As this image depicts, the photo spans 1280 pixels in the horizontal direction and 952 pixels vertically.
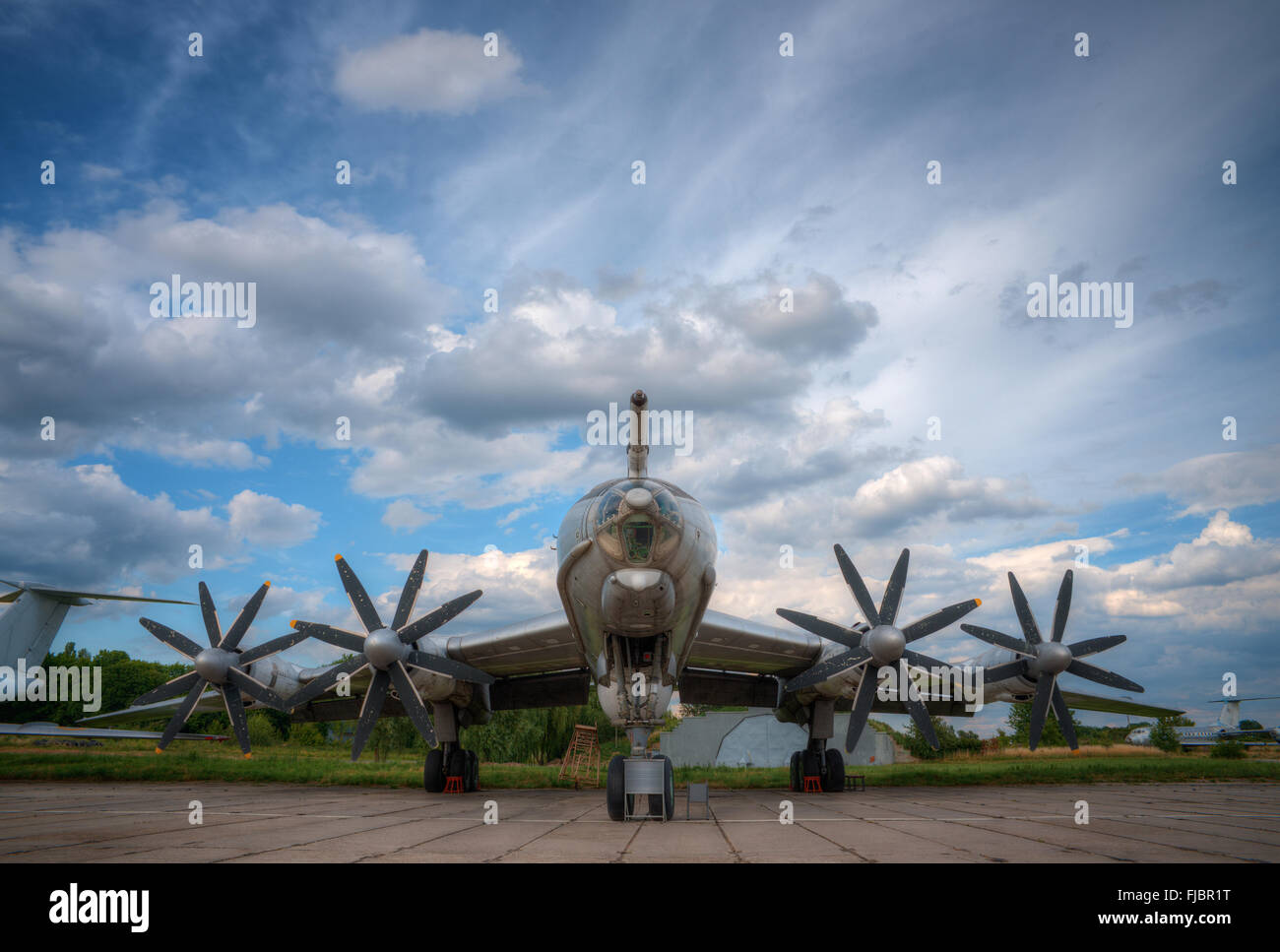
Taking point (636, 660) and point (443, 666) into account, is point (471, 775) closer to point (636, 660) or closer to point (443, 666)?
point (443, 666)

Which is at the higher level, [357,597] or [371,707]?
[357,597]

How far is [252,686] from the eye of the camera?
15.7 m

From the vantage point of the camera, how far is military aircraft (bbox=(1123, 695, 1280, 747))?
139 feet

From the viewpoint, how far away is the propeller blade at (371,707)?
1357cm

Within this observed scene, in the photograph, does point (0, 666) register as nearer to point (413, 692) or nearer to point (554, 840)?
point (413, 692)

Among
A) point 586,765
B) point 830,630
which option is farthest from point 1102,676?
point 586,765

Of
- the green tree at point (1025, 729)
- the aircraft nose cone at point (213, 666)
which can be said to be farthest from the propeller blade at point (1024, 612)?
the green tree at point (1025, 729)

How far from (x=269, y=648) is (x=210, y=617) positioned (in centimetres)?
152

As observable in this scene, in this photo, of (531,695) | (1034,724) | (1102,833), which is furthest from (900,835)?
(531,695)

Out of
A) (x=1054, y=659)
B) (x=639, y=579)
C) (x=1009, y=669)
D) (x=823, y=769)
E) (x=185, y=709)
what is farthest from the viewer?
(x=823, y=769)

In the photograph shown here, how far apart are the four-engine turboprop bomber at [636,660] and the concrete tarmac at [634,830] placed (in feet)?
5.09
